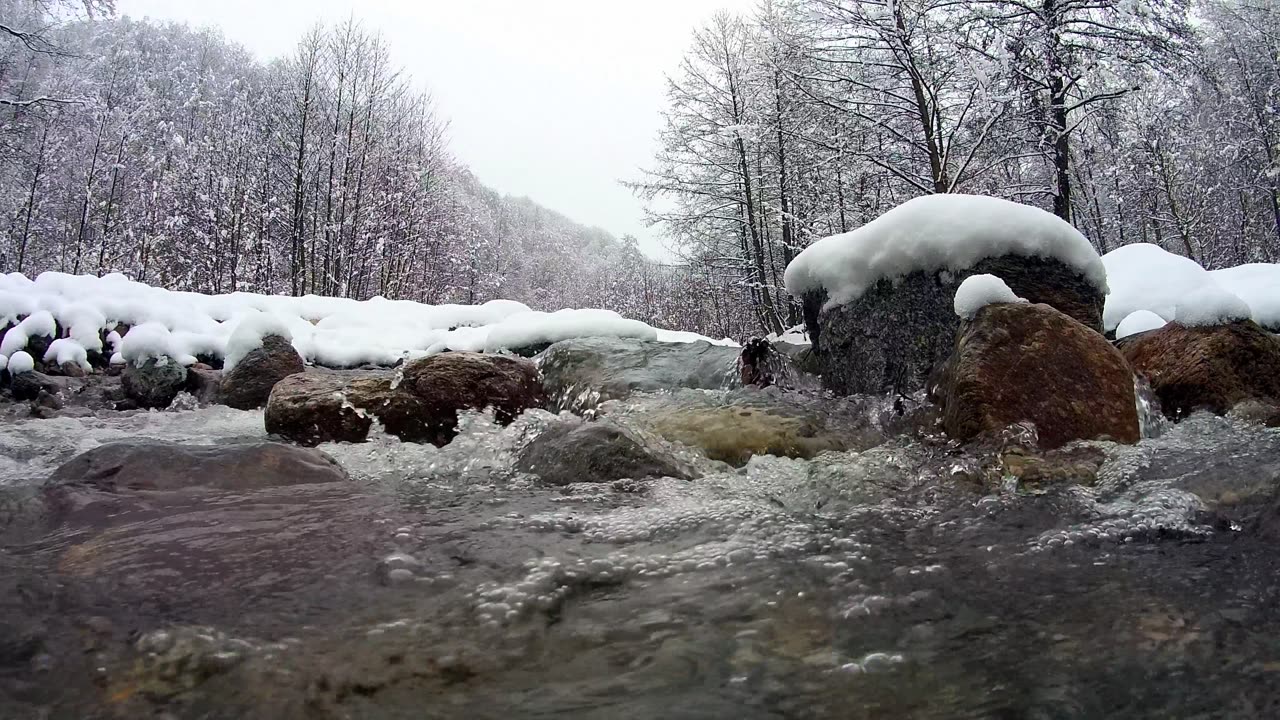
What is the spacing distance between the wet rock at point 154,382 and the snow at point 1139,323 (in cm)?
896

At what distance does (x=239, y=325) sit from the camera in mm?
6508

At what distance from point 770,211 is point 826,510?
1222 centimetres

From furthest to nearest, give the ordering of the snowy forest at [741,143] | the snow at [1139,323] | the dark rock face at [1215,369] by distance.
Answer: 1. the snowy forest at [741,143]
2. the snow at [1139,323]
3. the dark rock face at [1215,369]

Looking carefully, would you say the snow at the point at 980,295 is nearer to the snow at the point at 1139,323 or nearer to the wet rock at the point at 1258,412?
the wet rock at the point at 1258,412

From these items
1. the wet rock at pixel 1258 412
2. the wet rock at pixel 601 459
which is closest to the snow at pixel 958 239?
the wet rock at pixel 1258 412

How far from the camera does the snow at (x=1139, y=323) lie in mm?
5238

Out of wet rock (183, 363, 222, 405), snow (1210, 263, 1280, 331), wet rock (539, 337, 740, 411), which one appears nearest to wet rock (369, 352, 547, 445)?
wet rock (539, 337, 740, 411)

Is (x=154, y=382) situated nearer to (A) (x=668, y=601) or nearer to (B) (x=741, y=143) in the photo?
(A) (x=668, y=601)

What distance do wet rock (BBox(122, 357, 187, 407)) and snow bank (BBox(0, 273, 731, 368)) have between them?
9.5 inches

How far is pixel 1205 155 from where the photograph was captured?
60.2 feet

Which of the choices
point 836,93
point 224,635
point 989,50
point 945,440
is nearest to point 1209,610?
point 945,440

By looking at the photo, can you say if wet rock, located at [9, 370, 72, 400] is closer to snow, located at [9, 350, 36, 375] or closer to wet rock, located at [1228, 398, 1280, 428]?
snow, located at [9, 350, 36, 375]

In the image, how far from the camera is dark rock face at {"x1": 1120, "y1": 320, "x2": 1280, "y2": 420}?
376 cm

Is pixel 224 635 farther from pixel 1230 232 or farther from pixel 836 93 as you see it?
pixel 1230 232
